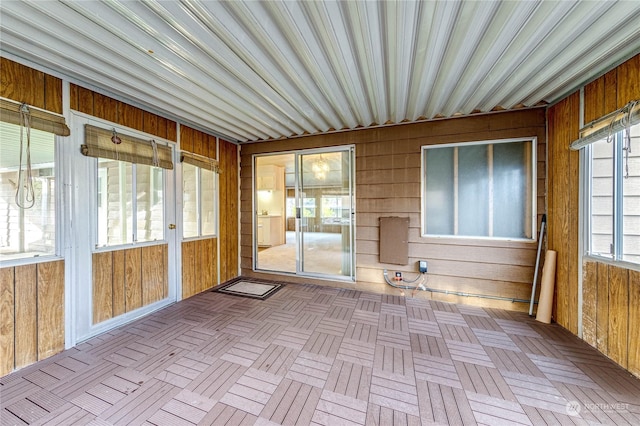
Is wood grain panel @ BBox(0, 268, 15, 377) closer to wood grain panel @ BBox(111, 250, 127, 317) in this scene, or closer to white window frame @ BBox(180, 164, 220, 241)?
wood grain panel @ BBox(111, 250, 127, 317)

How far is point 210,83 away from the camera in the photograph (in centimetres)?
219

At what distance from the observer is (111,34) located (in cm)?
159

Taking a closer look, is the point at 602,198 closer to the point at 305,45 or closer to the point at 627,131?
the point at 627,131


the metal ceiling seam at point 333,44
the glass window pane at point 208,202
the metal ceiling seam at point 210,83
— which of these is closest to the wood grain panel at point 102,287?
the glass window pane at point 208,202

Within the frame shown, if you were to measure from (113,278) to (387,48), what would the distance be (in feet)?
11.4

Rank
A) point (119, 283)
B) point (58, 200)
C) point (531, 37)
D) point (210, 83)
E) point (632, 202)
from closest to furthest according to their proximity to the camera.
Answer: point (531, 37)
point (632, 202)
point (58, 200)
point (210, 83)
point (119, 283)

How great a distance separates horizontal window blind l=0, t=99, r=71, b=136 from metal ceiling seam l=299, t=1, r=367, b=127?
7.71 feet

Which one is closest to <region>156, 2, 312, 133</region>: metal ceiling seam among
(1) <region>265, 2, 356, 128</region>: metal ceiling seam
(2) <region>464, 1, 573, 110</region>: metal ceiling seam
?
(1) <region>265, 2, 356, 128</region>: metal ceiling seam

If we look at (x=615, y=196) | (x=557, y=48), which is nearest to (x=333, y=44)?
(x=557, y=48)

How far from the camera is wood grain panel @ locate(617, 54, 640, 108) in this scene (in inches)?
68.1

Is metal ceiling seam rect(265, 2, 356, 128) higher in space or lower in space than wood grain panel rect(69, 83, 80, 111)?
higher

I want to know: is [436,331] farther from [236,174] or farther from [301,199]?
[236,174]

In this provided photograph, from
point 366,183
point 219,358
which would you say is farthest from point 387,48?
point 219,358

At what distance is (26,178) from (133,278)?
132 cm
